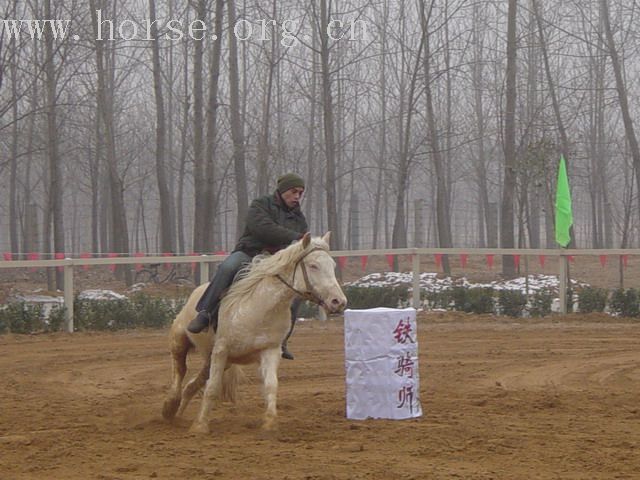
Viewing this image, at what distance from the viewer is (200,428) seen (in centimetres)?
819

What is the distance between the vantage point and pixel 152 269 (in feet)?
84.6

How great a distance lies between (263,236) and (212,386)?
4.79ft

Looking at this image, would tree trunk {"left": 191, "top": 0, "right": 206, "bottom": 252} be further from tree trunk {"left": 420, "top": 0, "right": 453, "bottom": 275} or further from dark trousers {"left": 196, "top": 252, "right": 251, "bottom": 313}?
dark trousers {"left": 196, "top": 252, "right": 251, "bottom": 313}

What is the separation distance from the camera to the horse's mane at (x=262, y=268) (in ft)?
27.3

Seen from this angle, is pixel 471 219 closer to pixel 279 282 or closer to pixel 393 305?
pixel 393 305

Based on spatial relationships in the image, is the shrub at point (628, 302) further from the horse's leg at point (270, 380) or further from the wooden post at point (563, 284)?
the horse's leg at point (270, 380)

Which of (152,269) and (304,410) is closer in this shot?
(304,410)

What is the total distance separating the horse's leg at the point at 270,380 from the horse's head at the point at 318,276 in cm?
63

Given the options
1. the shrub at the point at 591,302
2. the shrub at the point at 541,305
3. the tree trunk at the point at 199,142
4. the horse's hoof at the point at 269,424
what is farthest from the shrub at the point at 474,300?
the horse's hoof at the point at 269,424

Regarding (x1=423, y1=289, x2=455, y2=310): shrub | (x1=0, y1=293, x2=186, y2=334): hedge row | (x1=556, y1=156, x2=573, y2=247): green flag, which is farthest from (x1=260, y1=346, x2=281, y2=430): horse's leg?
(x1=556, y1=156, x2=573, y2=247): green flag

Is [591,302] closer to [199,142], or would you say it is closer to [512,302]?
[512,302]

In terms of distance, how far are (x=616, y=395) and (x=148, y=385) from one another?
5.48 m

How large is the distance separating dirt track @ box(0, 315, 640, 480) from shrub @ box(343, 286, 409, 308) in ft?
14.7

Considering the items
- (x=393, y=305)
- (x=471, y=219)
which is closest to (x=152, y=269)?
(x=393, y=305)
